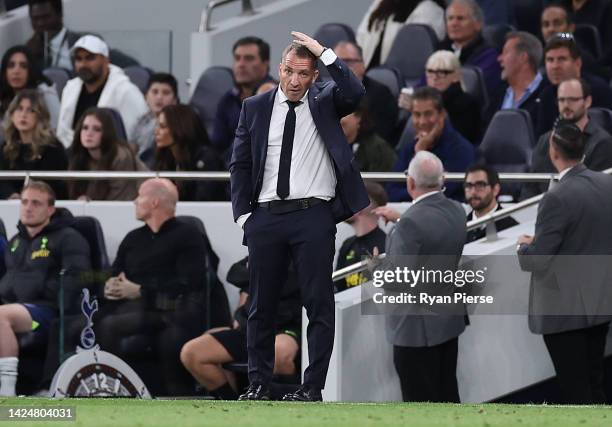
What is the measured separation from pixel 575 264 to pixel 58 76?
21.4 ft

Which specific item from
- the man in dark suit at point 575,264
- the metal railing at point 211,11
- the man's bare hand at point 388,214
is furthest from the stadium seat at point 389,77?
the man in dark suit at point 575,264

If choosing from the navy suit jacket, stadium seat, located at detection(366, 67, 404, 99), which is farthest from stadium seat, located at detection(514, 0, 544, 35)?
the navy suit jacket

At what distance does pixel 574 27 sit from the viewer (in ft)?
42.0

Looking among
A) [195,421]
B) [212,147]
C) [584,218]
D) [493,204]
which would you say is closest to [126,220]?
[212,147]

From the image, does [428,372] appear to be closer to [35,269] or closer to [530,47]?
[35,269]

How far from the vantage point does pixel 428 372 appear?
942cm

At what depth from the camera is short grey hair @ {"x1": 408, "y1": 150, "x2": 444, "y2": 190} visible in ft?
31.0

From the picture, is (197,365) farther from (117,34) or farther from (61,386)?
(117,34)

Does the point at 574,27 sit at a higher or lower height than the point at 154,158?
higher

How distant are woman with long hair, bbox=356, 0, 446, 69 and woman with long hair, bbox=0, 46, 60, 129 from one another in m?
2.73

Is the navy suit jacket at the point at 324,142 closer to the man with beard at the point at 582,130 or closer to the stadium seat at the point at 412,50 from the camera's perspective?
the man with beard at the point at 582,130

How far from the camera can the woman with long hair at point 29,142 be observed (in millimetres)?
11953

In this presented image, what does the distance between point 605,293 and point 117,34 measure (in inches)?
259

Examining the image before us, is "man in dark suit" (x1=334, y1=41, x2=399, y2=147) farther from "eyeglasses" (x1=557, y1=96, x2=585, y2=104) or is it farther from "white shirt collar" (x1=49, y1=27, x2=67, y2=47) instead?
"white shirt collar" (x1=49, y1=27, x2=67, y2=47)
